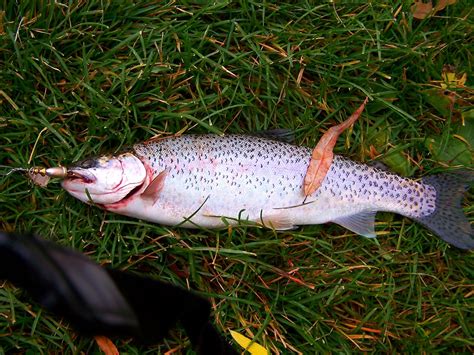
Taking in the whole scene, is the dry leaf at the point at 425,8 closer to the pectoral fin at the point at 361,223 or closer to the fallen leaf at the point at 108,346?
the pectoral fin at the point at 361,223

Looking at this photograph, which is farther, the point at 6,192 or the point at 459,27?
the point at 459,27

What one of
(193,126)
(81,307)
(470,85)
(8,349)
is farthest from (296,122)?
(8,349)

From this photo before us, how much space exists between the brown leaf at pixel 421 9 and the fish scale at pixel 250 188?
1120 mm

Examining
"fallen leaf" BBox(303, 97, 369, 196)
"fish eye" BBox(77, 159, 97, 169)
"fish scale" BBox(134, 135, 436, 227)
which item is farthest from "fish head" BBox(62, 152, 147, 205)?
"fallen leaf" BBox(303, 97, 369, 196)

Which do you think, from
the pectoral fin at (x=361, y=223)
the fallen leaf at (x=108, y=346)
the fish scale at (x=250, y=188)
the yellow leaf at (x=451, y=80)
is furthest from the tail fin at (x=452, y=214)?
the fallen leaf at (x=108, y=346)

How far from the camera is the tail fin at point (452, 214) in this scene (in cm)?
348

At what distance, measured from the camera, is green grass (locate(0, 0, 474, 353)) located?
130 inches

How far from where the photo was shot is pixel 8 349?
3191 millimetres

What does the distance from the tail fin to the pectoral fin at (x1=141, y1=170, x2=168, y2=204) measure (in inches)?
65.9

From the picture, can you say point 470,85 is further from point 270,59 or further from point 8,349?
point 8,349

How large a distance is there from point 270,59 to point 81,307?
2.19 meters

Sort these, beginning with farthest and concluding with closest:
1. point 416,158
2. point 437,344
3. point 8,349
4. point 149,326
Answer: point 416,158, point 437,344, point 8,349, point 149,326

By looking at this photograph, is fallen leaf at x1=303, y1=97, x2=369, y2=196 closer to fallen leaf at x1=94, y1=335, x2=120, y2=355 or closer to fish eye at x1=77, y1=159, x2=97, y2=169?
fish eye at x1=77, y1=159, x2=97, y2=169

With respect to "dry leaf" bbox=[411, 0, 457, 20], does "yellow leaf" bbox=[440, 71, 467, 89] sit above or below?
below
